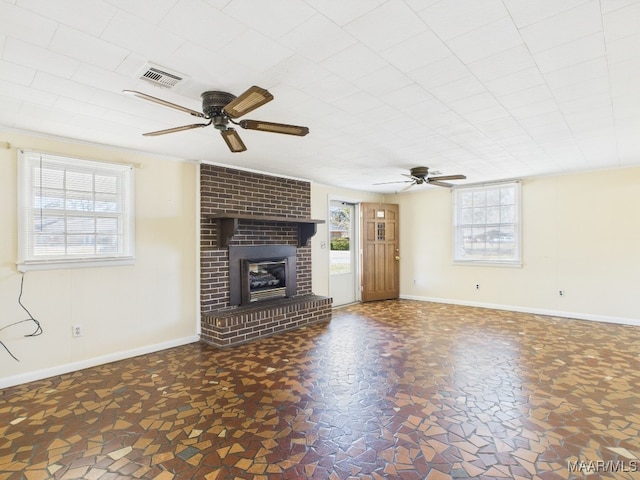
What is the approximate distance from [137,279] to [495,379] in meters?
4.02

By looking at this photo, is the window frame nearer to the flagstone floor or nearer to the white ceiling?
the flagstone floor

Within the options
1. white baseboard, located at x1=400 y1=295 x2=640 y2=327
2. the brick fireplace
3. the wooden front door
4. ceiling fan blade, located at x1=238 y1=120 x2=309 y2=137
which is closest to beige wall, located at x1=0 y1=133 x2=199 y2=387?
the brick fireplace

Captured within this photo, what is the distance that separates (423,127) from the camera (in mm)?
3203

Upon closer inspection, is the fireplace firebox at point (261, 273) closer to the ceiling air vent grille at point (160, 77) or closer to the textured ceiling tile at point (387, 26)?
the ceiling air vent grille at point (160, 77)

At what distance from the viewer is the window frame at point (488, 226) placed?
5996 millimetres

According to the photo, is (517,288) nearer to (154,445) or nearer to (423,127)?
(423,127)

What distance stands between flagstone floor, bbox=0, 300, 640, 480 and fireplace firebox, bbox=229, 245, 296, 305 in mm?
934

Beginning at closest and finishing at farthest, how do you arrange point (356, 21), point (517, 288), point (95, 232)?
point (356, 21)
point (95, 232)
point (517, 288)

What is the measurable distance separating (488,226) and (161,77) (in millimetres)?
6057

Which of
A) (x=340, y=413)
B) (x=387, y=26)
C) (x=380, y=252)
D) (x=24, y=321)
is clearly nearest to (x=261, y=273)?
(x=24, y=321)

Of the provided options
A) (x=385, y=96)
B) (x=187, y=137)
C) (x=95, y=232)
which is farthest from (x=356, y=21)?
(x=95, y=232)

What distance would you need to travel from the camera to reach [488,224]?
6.42 m
